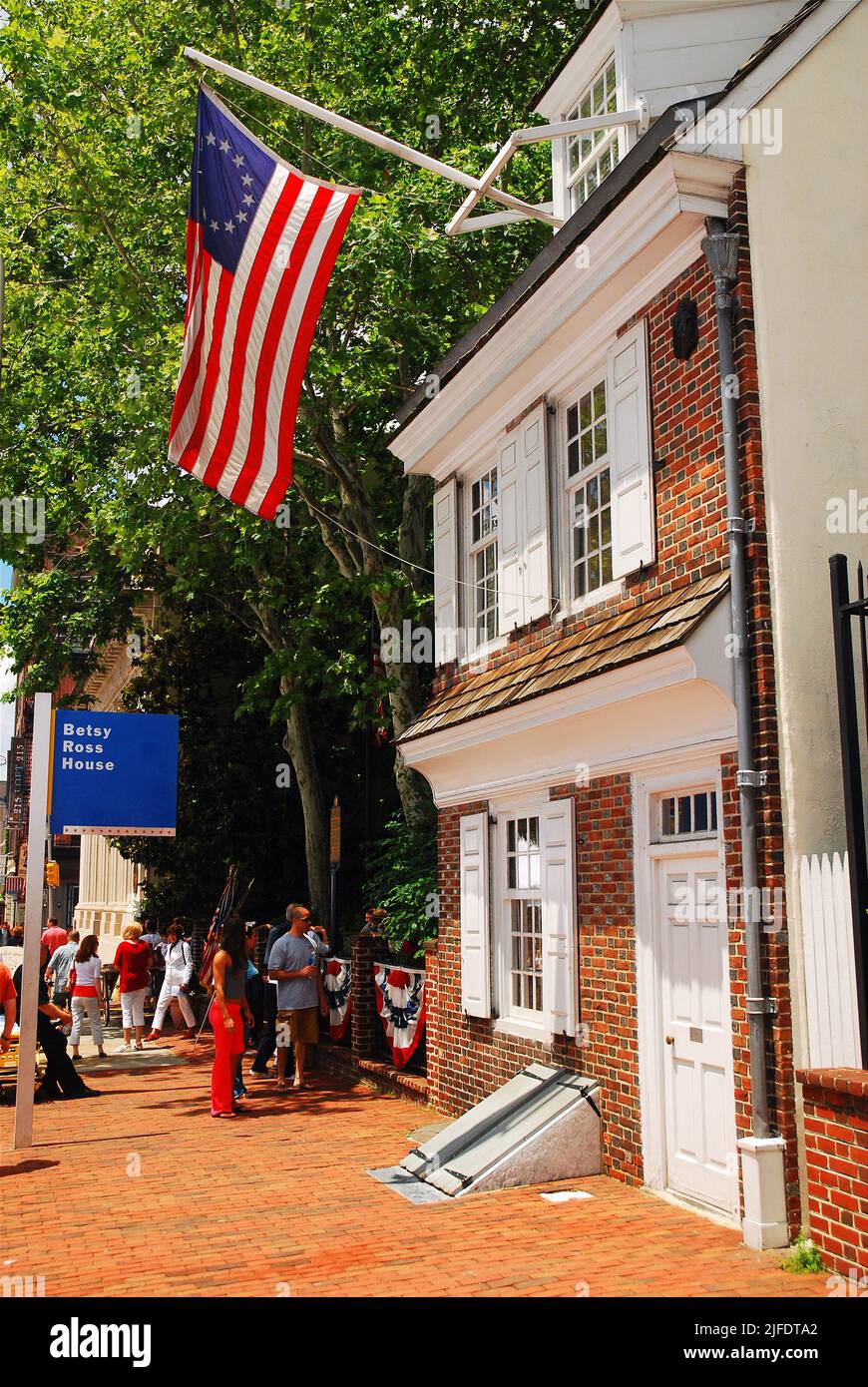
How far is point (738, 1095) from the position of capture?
7535mm

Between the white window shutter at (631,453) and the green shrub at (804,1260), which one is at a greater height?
the white window shutter at (631,453)

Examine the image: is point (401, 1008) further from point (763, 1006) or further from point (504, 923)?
point (763, 1006)

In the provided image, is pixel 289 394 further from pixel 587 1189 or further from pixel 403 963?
pixel 403 963

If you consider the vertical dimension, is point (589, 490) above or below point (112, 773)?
above

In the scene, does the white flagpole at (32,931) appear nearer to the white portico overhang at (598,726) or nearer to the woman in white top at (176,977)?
the white portico overhang at (598,726)

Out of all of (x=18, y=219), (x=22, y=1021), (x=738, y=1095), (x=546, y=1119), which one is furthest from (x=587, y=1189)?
(x=18, y=219)

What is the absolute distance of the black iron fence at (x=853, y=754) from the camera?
674 cm

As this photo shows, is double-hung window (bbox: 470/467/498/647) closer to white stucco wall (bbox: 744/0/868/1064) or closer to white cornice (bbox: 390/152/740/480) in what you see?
white cornice (bbox: 390/152/740/480)

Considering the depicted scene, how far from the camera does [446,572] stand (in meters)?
13.1

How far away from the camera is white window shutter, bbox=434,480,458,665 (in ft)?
42.6

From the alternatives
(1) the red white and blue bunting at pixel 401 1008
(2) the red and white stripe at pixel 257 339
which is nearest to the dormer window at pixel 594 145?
(2) the red and white stripe at pixel 257 339

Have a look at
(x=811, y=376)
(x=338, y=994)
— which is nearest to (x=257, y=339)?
(x=811, y=376)

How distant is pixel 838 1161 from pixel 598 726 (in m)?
3.56

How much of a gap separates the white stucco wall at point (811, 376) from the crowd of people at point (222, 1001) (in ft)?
22.3
